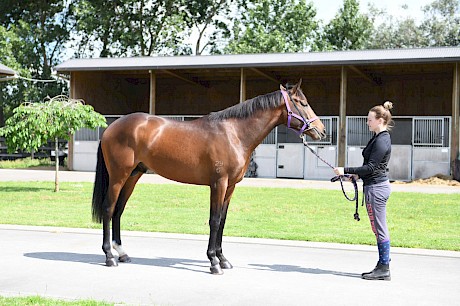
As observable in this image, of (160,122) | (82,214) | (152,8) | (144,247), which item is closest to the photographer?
(160,122)

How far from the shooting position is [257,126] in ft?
23.0

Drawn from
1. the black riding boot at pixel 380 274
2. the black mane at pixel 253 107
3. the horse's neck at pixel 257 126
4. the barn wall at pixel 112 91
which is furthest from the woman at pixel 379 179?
the barn wall at pixel 112 91

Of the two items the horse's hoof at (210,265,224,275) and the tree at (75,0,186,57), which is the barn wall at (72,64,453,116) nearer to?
the tree at (75,0,186,57)

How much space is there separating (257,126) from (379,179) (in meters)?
1.48

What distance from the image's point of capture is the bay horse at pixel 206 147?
682 centimetres

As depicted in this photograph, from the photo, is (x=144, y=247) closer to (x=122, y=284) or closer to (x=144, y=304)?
(x=122, y=284)

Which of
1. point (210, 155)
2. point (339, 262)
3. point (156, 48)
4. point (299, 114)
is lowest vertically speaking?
point (339, 262)

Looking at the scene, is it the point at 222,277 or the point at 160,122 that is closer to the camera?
the point at 222,277

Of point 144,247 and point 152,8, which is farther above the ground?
point 152,8

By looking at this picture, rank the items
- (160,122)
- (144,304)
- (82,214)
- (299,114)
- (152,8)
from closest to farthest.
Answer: (144,304) → (299,114) → (160,122) → (82,214) → (152,8)

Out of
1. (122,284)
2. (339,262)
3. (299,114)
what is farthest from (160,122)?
(339,262)

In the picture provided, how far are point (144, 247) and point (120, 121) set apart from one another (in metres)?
1.85

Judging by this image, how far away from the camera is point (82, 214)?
11938 millimetres

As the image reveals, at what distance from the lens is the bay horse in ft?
22.4
